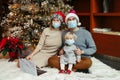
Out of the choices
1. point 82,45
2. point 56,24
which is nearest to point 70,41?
point 82,45

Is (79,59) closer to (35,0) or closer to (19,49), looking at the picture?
(19,49)

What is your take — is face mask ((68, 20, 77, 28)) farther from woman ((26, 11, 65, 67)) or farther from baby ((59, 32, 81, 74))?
woman ((26, 11, 65, 67))

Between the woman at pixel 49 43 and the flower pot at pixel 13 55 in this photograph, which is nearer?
the woman at pixel 49 43

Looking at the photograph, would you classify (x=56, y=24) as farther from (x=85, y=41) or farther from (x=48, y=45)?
(x=85, y=41)

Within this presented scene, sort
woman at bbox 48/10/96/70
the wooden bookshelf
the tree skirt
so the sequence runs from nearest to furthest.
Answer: the tree skirt < woman at bbox 48/10/96/70 < the wooden bookshelf

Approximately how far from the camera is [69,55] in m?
2.37

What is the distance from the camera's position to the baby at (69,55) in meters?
2.36

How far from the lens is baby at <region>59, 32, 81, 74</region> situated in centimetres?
236

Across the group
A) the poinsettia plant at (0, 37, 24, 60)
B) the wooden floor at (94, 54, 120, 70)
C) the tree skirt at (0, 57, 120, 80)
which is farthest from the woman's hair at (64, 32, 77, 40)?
the wooden floor at (94, 54, 120, 70)

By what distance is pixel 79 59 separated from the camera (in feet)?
7.80

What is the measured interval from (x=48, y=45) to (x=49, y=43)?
0.09ft

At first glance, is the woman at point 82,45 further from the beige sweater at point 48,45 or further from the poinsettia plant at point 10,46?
the poinsettia plant at point 10,46

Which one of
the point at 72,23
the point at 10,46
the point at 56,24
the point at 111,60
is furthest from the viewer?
the point at 111,60

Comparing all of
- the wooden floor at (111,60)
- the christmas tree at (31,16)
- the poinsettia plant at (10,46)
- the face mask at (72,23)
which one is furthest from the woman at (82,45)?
the christmas tree at (31,16)
